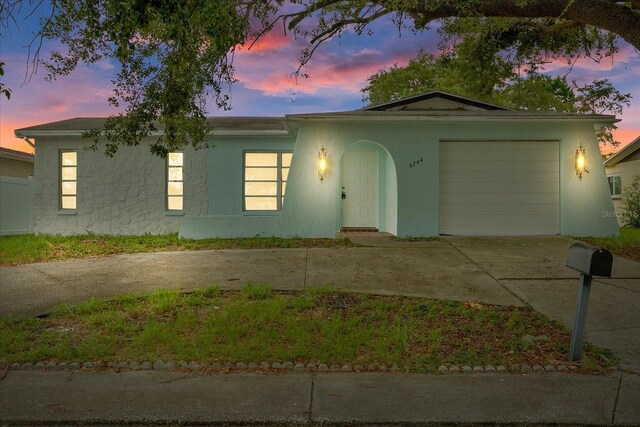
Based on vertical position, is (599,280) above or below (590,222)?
below

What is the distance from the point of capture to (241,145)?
560 inches

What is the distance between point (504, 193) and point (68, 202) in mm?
13047

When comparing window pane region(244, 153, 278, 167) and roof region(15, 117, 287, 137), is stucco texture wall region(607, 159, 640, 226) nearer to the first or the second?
window pane region(244, 153, 278, 167)

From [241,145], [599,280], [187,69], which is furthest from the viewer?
[241,145]

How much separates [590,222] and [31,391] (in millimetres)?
12462

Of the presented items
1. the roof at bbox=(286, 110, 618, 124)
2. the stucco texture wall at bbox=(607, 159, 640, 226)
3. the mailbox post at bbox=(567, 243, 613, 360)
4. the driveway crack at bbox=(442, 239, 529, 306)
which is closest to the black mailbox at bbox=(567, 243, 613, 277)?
the mailbox post at bbox=(567, 243, 613, 360)

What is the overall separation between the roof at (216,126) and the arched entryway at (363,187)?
225cm

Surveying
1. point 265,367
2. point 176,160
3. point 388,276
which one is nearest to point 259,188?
point 176,160

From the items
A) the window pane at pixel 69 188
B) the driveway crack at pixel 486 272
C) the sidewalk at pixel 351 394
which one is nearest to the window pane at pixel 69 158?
the window pane at pixel 69 188

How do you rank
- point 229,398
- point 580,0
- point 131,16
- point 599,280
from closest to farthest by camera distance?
point 229,398 < point 131,16 < point 599,280 < point 580,0

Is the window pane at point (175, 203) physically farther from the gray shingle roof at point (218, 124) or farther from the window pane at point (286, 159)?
the window pane at point (286, 159)

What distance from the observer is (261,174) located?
47.1ft

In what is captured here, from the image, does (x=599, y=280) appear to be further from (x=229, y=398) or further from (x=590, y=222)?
(x=229, y=398)

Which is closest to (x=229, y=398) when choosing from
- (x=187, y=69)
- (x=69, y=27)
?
(x=187, y=69)
